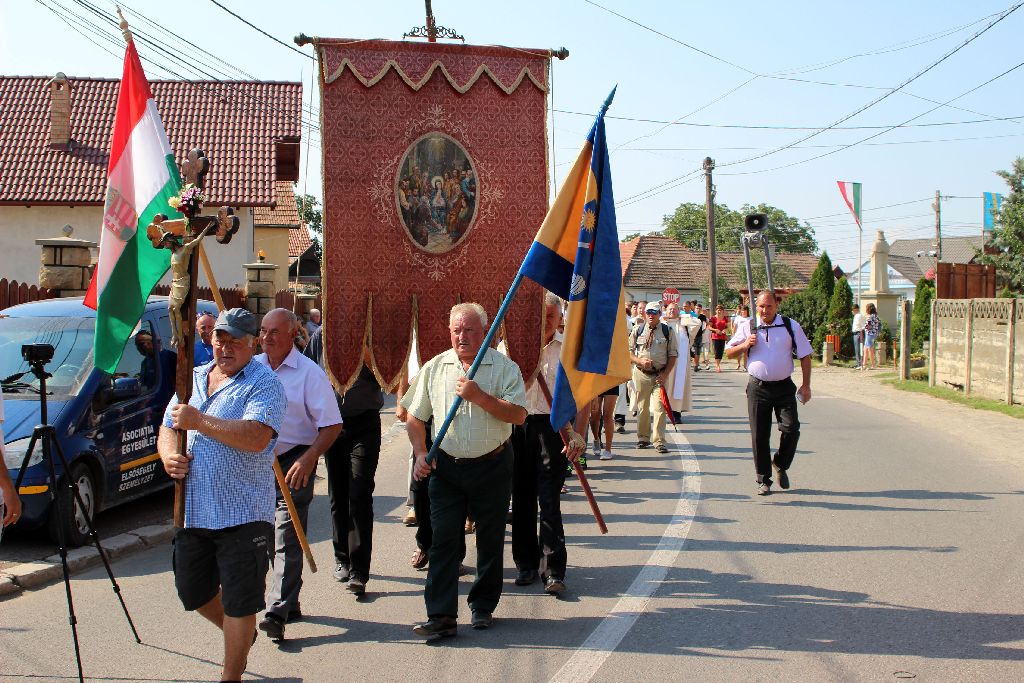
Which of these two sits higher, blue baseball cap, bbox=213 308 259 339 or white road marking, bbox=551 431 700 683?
blue baseball cap, bbox=213 308 259 339

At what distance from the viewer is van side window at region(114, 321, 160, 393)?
30.9ft

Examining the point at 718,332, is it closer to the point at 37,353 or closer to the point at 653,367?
the point at 653,367

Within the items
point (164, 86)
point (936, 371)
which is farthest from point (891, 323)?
point (164, 86)

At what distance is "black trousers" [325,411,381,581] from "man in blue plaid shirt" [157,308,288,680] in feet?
6.18

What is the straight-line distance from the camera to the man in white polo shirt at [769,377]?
409 inches

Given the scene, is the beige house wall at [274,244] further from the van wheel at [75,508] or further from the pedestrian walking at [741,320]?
the van wheel at [75,508]

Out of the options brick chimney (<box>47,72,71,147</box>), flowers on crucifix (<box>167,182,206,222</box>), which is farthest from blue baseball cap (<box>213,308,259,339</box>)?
brick chimney (<box>47,72,71,147</box>)

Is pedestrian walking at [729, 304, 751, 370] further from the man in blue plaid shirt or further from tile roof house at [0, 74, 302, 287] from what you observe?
tile roof house at [0, 74, 302, 287]

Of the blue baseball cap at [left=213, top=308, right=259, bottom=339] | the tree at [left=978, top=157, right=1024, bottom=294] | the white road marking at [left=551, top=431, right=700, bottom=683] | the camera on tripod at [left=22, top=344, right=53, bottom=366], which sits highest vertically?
the tree at [left=978, top=157, right=1024, bottom=294]

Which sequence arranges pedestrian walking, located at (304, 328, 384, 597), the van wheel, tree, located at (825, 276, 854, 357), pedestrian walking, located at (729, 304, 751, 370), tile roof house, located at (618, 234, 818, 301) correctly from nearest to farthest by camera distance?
1. pedestrian walking, located at (304, 328, 384, 597)
2. the van wheel
3. pedestrian walking, located at (729, 304, 751, 370)
4. tree, located at (825, 276, 854, 357)
5. tile roof house, located at (618, 234, 818, 301)

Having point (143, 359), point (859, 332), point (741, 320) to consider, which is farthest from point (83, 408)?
point (859, 332)

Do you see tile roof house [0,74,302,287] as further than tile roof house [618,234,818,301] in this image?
No

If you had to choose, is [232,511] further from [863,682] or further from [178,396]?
[863,682]

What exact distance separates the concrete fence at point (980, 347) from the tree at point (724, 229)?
62.2 meters
